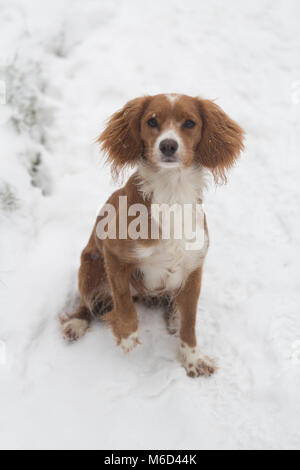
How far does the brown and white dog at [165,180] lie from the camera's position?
222cm

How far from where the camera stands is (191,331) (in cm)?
265

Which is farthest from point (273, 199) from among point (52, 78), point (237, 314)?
Result: point (52, 78)

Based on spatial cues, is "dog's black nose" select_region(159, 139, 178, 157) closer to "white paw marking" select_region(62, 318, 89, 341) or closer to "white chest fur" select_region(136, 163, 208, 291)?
"white chest fur" select_region(136, 163, 208, 291)

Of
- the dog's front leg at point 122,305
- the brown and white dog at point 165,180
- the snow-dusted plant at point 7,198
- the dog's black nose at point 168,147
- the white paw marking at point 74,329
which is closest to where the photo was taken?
the dog's black nose at point 168,147

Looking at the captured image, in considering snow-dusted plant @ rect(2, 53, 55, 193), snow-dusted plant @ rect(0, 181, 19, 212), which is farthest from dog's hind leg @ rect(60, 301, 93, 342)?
snow-dusted plant @ rect(2, 53, 55, 193)

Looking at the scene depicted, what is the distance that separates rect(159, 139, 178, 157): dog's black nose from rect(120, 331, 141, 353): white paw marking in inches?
45.3

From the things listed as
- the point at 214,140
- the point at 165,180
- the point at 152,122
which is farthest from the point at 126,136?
the point at 214,140

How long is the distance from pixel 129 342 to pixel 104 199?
5.12 ft

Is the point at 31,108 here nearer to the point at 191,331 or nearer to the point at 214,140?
the point at 214,140

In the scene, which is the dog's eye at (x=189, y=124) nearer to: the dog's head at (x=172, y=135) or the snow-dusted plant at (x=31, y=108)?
the dog's head at (x=172, y=135)

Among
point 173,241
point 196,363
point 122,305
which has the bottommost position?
point 196,363

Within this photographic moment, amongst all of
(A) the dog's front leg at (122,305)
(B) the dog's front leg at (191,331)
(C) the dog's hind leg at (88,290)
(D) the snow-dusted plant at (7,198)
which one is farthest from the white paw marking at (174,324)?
(D) the snow-dusted plant at (7,198)

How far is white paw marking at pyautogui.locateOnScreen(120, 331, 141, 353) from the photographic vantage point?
261 centimetres
